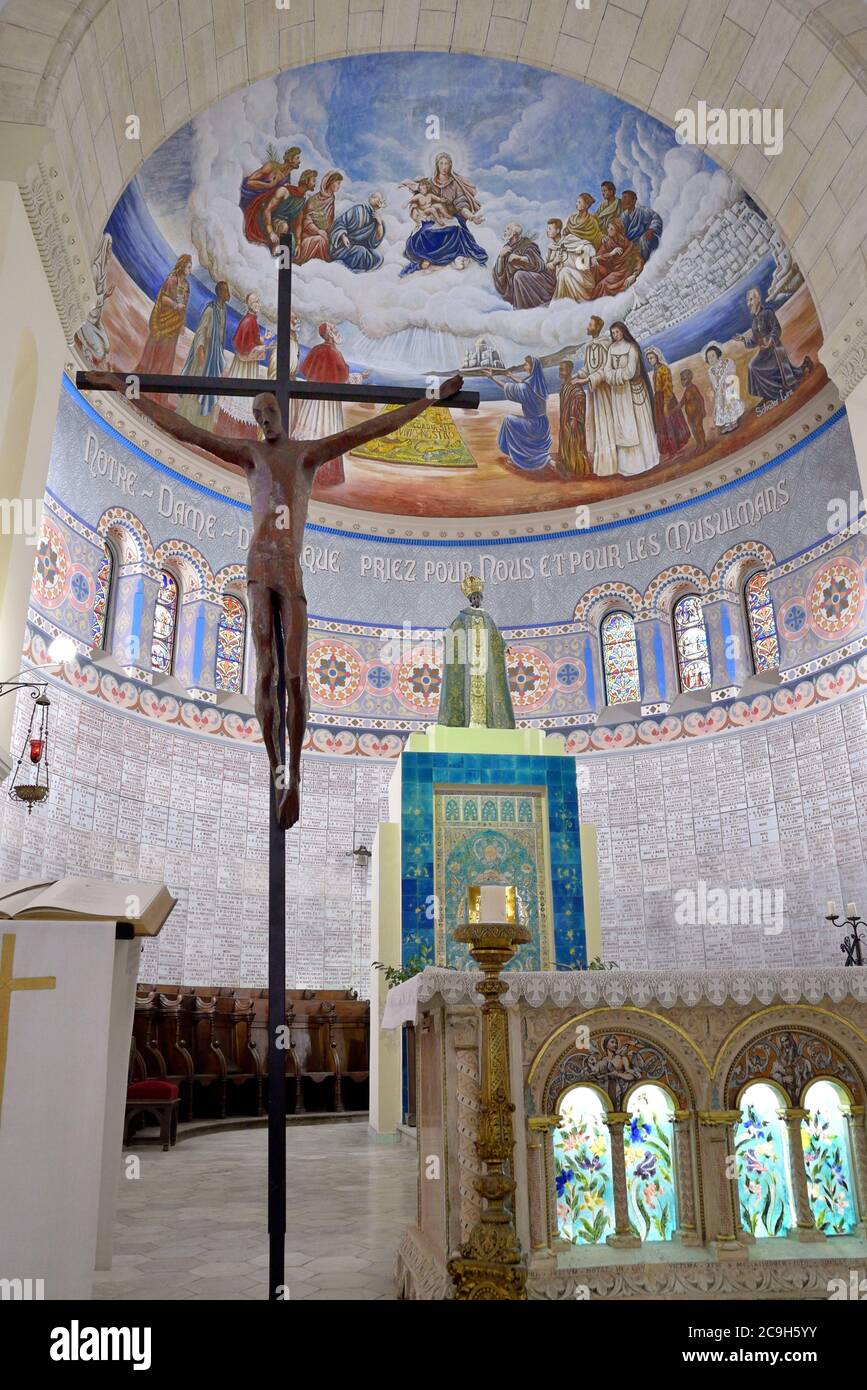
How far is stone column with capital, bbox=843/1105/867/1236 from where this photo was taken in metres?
4.87

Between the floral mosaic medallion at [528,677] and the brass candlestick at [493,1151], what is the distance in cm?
1505

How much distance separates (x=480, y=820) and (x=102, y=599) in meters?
7.85

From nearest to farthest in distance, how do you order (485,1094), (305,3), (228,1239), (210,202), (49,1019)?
(49,1019)
(485,1094)
(228,1239)
(305,3)
(210,202)

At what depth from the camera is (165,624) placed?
17531 millimetres

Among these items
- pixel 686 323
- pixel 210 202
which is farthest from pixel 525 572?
pixel 210 202

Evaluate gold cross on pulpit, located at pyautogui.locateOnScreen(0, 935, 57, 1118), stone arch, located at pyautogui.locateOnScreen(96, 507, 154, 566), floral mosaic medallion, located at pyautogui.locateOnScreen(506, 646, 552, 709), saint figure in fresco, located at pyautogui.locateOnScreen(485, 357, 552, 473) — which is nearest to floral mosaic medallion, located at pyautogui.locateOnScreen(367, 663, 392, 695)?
floral mosaic medallion, located at pyautogui.locateOnScreen(506, 646, 552, 709)

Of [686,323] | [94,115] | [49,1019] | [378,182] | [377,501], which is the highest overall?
[378,182]

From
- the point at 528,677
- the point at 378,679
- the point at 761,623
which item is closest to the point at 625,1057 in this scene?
the point at 761,623

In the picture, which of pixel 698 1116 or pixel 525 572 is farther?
pixel 525 572

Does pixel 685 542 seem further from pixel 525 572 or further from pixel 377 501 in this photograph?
pixel 377 501

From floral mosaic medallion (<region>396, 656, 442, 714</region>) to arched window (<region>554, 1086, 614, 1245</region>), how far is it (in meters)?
14.7

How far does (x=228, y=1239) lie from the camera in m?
6.00

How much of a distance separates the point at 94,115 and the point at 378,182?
11343 millimetres

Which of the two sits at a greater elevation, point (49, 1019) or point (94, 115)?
point (94, 115)
